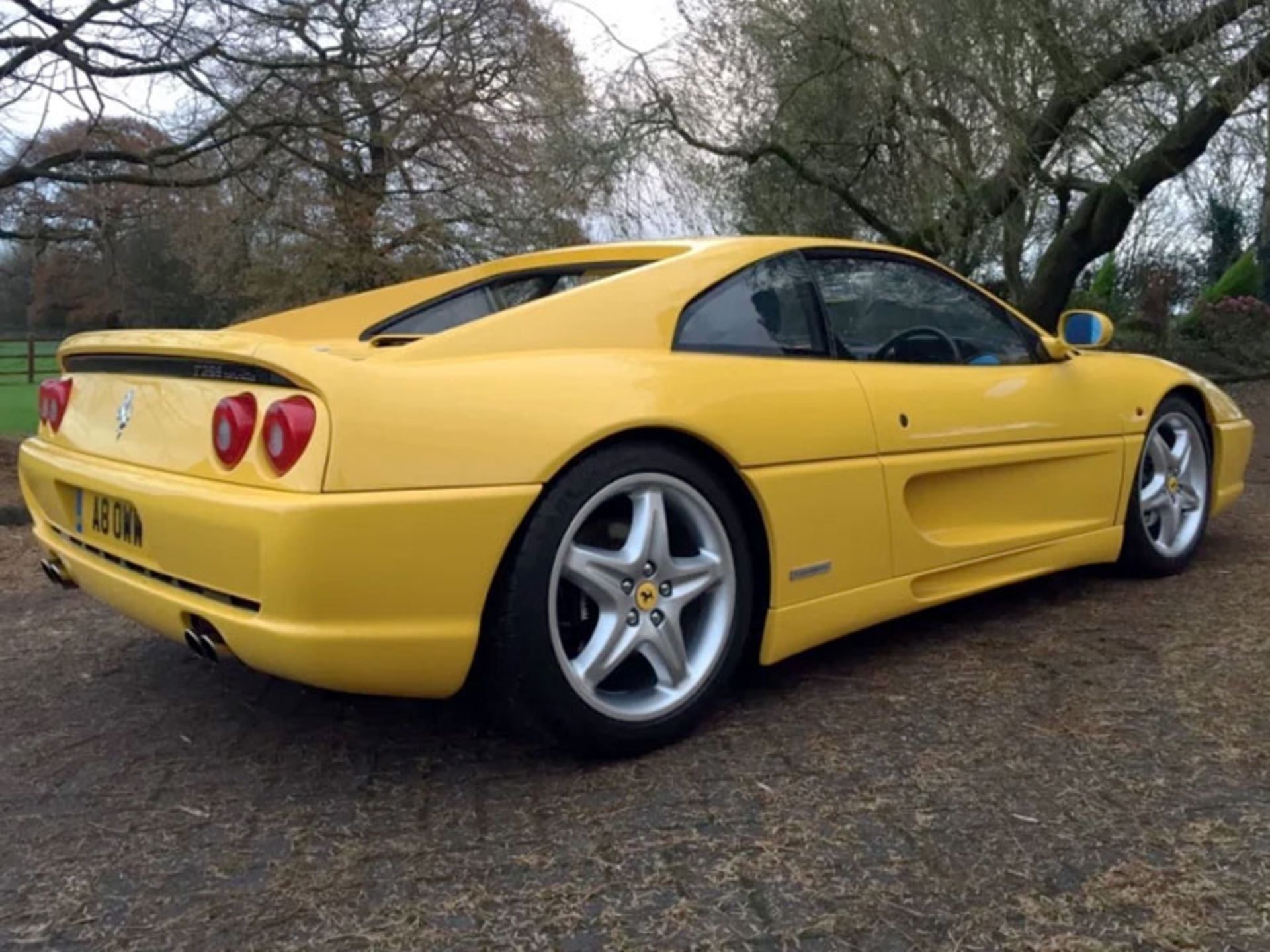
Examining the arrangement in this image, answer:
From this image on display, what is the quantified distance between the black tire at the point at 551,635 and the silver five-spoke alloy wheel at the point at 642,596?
0.02m

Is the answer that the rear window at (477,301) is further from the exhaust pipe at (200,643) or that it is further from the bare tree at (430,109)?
the bare tree at (430,109)

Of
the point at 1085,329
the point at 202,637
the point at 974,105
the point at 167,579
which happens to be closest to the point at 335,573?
the point at 202,637

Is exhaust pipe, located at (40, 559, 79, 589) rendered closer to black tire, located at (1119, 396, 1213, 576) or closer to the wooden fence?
black tire, located at (1119, 396, 1213, 576)

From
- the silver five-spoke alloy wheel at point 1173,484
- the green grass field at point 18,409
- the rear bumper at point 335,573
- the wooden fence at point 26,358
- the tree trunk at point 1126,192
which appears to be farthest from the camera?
the wooden fence at point 26,358

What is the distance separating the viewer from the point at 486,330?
8.64 feet

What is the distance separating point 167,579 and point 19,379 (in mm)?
24376

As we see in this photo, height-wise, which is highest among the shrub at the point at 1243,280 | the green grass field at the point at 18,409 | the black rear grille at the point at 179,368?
the shrub at the point at 1243,280

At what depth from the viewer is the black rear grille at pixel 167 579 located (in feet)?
7.57

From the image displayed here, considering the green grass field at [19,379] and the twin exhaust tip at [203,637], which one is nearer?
the twin exhaust tip at [203,637]

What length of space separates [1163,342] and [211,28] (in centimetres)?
1338

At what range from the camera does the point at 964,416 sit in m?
3.44

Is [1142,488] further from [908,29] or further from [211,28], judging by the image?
[211,28]

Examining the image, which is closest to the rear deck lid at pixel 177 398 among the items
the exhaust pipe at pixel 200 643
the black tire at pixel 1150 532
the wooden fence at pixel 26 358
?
the exhaust pipe at pixel 200 643

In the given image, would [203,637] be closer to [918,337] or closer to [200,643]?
[200,643]
